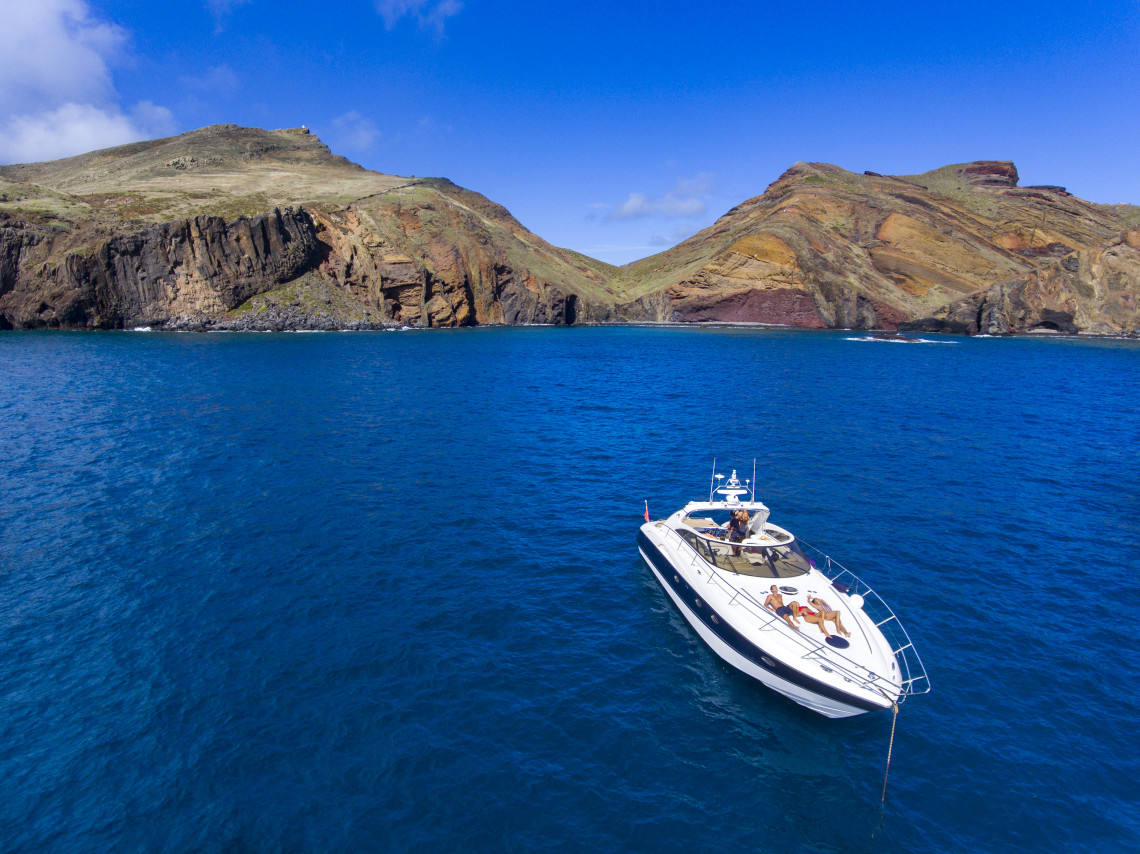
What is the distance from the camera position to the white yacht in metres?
15.4

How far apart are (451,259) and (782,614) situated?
442ft

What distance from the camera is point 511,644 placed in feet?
61.0

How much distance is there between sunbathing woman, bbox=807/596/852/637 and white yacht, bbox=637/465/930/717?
30 mm

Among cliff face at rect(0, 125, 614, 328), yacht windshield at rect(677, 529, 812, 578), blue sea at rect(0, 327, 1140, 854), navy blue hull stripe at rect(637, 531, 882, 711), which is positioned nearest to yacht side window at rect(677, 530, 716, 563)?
yacht windshield at rect(677, 529, 812, 578)

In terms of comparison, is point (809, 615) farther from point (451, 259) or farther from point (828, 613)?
point (451, 259)

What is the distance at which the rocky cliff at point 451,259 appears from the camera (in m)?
112

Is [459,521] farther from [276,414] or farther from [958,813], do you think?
[276,414]

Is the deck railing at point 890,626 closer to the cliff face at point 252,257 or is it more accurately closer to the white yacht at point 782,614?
the white yacht at point 782,614

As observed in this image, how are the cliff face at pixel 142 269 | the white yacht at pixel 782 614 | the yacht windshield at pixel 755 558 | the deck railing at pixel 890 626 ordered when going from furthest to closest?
the cliff face at pixel 142 269 < the yacht windshield at pixel 755 558 < the deck railing at pixel 890 626 < the white yacht at pixel 782 614

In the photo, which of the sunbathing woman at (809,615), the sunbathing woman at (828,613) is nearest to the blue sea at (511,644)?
the sunbathing woman at (809,615)

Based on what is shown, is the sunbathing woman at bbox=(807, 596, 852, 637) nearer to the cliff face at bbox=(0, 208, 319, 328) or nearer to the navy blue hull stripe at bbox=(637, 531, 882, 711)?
the navy blue hull stripe at bbox=(637, 531, 882, 711)

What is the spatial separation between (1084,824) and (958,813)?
8.51 feet

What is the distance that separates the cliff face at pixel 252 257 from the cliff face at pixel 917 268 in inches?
2042

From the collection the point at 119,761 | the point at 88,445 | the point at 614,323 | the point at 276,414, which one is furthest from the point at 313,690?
the point at 614,323
